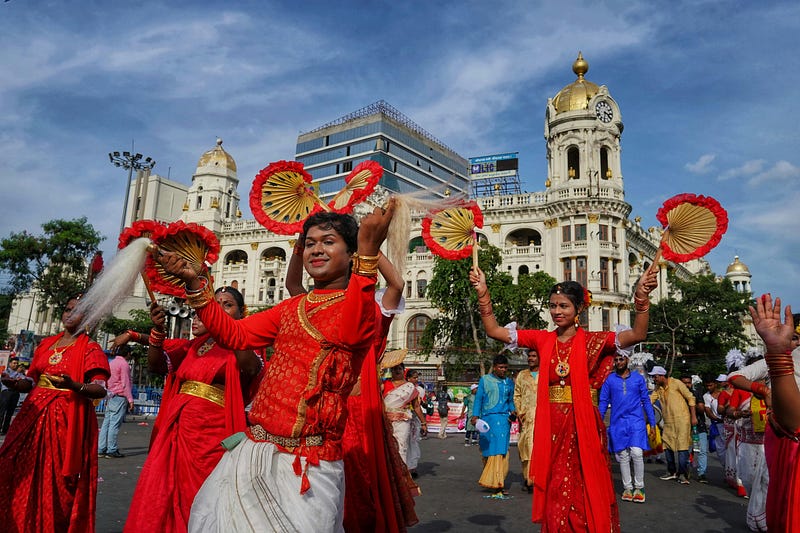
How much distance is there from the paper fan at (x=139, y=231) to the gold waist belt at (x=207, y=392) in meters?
1.12

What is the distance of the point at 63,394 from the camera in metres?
4.71

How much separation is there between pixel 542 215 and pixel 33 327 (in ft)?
181

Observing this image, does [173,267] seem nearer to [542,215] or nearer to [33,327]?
[542,215]

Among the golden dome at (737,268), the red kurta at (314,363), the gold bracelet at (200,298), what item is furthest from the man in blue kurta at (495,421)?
the golden dome at (737,268)

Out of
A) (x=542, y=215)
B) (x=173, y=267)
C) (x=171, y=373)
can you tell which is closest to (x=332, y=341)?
(x=173, y=267)

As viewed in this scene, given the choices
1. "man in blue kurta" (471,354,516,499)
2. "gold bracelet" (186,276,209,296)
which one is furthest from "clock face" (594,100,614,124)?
"gold bracelet" (186,276,209,296)

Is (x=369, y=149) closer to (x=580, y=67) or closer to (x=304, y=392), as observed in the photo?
(x=580, y=67)

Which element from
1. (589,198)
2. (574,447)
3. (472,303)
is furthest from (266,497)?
(589,198)

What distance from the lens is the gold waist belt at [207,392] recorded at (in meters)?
4.21

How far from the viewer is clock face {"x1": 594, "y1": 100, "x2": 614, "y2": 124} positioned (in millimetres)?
42312

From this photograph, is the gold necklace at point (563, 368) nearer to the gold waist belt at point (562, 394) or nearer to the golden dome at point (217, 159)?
the gold waist belt at point (562, 394)

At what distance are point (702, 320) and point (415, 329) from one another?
19496mm

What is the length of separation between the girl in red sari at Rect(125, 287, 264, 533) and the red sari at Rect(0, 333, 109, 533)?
0.74 metres

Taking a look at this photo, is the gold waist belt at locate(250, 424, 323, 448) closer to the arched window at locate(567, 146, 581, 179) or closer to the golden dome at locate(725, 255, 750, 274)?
the arched window at locate(567, 146, 581, 179)
